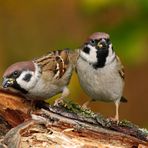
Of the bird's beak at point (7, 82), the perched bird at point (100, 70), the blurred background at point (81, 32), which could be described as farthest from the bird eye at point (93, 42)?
the blurred background at point (81, 32)

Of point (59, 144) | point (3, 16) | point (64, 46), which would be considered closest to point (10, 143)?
point (59, 144)

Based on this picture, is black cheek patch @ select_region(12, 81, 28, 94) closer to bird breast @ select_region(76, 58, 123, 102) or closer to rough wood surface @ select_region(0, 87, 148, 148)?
rough wood surface @ select_region(0, 87, 148, 148)

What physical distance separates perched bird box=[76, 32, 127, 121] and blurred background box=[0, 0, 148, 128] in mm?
695

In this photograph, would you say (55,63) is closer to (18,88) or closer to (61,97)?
(61,97)

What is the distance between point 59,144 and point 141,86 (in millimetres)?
3569

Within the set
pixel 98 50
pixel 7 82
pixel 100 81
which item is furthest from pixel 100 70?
pixel 7 82

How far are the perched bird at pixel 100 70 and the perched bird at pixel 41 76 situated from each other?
0.13 meters

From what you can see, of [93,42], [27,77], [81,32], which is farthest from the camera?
[81,32]

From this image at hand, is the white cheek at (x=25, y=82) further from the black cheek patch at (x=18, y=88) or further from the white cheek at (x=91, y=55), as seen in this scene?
the white cheek at (x=91, y=55)

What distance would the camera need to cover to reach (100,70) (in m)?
6.84

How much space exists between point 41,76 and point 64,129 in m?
0.59

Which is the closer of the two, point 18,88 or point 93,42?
point 18,88

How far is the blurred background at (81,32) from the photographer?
770 centimetres

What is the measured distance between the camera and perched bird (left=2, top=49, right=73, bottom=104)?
627 centimetres
